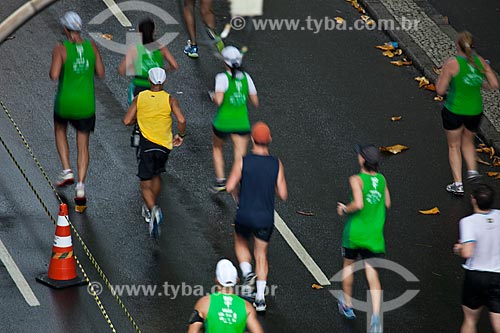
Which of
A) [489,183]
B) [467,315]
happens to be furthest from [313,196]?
[467,315]

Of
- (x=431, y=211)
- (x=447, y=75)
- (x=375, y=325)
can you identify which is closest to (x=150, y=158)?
(x=375, y=325)

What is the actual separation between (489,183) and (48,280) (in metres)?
5.79

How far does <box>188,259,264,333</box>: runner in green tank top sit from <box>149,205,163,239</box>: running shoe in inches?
144

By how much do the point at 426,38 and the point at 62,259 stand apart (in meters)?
8.53

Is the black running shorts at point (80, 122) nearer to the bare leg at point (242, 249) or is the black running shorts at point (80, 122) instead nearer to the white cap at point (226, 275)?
the bare leg at point (242, 249)

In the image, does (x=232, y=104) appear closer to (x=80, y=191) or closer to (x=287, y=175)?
(x=287, y=175)

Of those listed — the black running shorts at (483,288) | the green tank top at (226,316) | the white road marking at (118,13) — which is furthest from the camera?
the white road marking at (118,13)

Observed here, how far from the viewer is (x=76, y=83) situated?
13438mm

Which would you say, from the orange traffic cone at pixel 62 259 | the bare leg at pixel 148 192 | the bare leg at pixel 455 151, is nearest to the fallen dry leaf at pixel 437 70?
the bare leg at pixel 455 151

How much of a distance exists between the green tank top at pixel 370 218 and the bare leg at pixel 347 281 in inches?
15.7

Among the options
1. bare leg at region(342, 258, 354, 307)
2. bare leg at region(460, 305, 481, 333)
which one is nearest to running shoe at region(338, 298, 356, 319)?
bare leg at region(342, 258, 354, 307)

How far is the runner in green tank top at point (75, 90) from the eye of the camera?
13.3 m

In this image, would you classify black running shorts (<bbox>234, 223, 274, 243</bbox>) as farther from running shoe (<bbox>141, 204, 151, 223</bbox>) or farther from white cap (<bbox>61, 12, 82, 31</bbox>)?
white cap (<bbox>61, 12, 82, 31</bbox>)

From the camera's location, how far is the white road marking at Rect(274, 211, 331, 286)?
1257 centimetres
